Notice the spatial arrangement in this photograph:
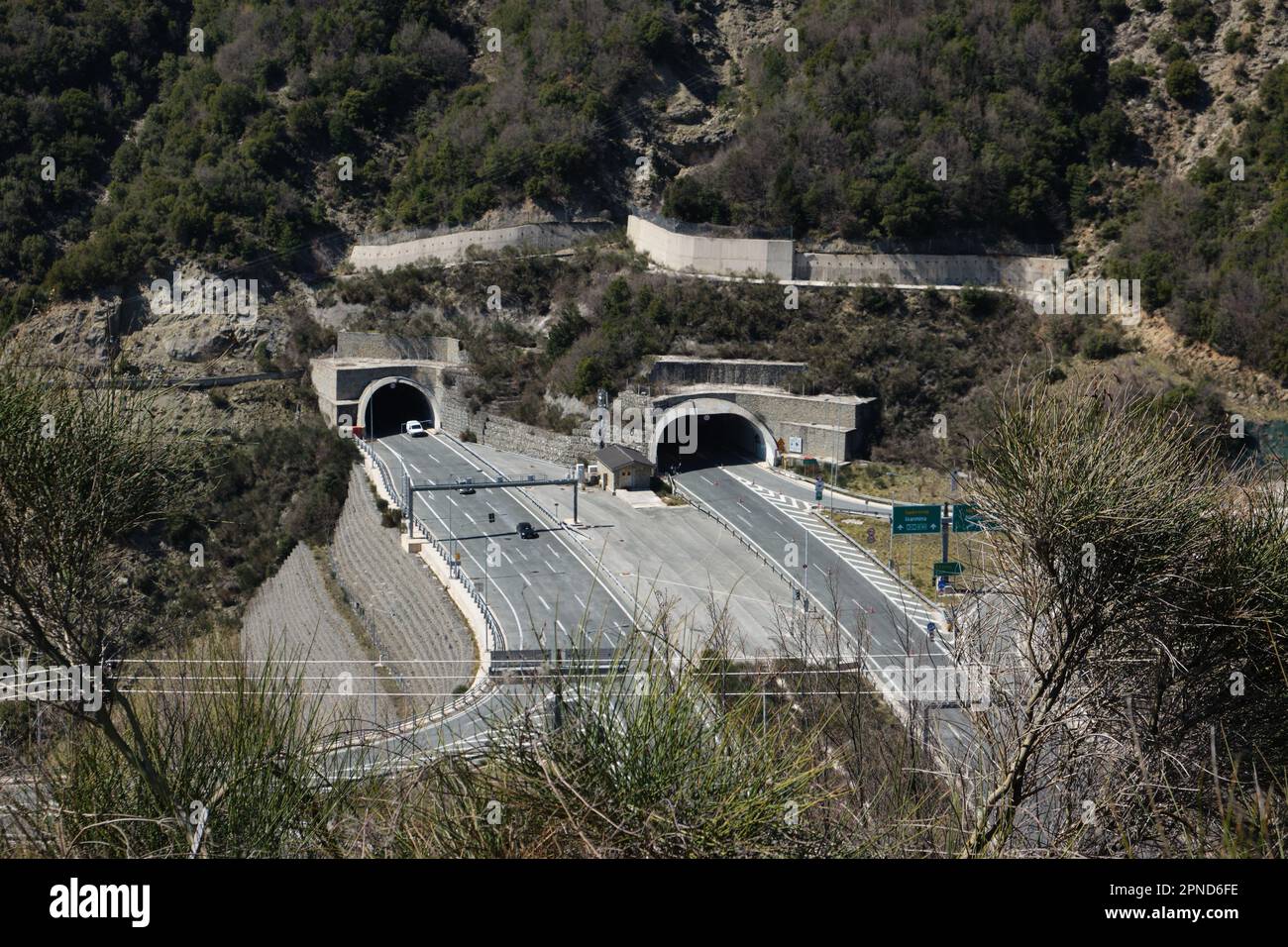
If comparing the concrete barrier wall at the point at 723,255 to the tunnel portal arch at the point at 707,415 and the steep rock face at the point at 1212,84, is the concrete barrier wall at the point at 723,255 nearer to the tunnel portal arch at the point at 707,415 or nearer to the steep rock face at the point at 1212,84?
the tunnel portal arch at the point at 707,415

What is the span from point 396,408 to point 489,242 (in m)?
8.39

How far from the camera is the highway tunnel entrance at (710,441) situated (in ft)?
138

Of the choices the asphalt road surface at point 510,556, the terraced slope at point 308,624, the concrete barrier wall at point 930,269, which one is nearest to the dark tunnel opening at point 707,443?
the asphalt road surface at point 510,556

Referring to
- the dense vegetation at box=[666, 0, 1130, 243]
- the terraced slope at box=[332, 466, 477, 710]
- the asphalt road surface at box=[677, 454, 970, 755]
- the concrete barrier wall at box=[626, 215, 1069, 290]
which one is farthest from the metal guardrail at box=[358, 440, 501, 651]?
the dense vegetation at box=[666, 0, 1130, 243]

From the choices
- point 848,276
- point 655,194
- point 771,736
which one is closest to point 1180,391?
point 848,276

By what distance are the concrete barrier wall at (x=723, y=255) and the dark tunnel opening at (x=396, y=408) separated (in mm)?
10766

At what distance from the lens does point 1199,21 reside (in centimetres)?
5178

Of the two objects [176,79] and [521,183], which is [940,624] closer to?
[521,183]

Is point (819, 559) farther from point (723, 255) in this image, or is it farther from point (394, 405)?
point (394, 405)

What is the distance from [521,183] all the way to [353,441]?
1538cm

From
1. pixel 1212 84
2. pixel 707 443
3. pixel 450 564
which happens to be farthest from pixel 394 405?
pixel 1212 84

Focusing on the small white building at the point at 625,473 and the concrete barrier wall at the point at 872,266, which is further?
the concrete barrier wall at the point at 872,266

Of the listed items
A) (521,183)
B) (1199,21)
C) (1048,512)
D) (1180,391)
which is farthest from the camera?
(521,183)
